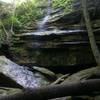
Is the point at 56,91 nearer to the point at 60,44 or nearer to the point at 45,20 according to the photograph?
the point at 60,44

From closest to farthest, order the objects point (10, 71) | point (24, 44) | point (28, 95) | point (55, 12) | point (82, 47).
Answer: point (28, 95) → point (10, 71) → point (82, 47) → point (24, 44) → point (55, 12)

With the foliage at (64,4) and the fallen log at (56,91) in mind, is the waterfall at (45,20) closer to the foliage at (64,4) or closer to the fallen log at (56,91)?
the foliage at (64,4)

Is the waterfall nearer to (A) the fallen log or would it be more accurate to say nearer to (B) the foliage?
(B) the foliage

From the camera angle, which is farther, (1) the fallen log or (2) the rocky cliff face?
(2) the rocky cliff face

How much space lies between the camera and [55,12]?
38.3ft

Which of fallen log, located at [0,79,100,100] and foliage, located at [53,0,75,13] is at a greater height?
foliage, located at [53,0,75,13]

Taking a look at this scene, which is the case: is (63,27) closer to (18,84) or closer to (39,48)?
(39,48)

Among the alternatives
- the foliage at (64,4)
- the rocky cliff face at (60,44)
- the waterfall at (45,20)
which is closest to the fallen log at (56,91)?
the rocky cliff face at (60,44)

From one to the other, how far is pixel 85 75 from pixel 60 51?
1.85 m

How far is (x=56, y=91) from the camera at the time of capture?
5676 millimetres

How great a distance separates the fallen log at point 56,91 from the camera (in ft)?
17.9

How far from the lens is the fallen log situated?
5.45m

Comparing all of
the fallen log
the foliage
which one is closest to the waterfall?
the foliage

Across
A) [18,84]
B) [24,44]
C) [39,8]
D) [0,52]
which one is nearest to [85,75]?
[18,84]
